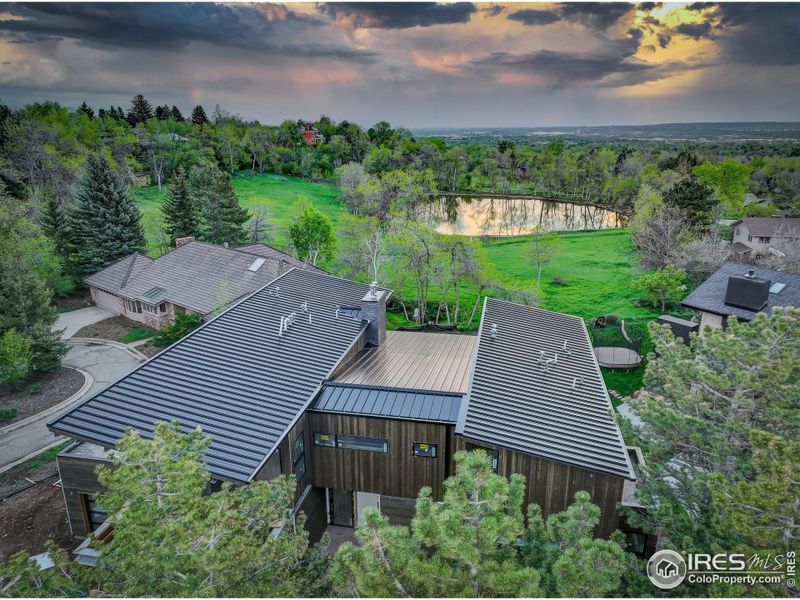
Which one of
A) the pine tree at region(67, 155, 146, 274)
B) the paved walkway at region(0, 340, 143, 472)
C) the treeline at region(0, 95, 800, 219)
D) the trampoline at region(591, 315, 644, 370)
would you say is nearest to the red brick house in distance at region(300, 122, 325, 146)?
the treeline at region(0, 95, 800, 219)

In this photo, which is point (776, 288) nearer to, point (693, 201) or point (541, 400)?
point (541, 400)

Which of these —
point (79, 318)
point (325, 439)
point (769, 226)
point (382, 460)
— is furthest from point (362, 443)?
point (769, 226)

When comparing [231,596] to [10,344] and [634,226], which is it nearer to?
[10,344]

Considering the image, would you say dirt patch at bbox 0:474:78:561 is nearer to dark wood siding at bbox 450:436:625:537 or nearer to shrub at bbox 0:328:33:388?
shrub at bbox 0:328:33:388

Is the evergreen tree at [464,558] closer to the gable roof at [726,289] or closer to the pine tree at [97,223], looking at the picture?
the gable roof at [726,289]

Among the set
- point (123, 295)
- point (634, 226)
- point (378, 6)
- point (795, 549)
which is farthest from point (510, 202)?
point (795, 549)

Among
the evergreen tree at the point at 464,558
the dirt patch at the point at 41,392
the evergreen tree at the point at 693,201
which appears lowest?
the dirt patch at the point at 41,392

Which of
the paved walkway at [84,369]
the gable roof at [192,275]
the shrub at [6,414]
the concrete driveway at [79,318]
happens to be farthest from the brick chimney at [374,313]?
the concrete driveway at [79,318]
